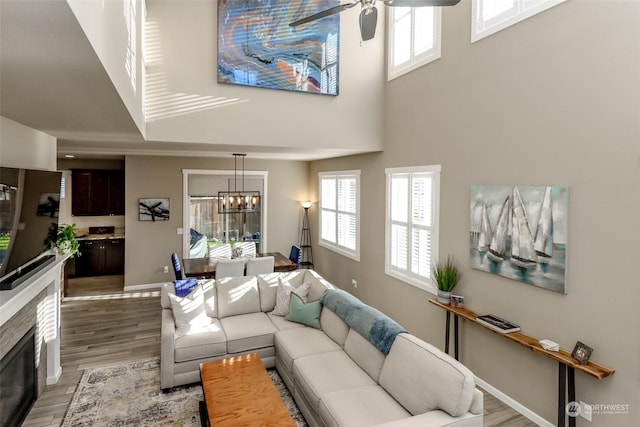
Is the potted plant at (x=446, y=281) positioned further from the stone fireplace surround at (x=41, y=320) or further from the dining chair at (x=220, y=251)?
the dining chair at (x=220, y=251)

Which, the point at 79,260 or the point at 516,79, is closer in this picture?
the point at 516,79

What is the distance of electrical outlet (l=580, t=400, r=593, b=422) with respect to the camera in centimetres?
297

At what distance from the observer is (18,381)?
329 centimetres

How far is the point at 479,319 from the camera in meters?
3.72

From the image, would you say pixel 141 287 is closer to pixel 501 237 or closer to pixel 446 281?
pixel 446 281

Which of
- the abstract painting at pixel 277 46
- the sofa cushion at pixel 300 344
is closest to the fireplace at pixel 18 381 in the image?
the sofa cushion at pixel 300 344

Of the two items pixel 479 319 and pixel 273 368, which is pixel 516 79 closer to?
pixel 479 319

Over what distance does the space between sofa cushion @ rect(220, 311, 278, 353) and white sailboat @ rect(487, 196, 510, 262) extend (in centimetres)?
257

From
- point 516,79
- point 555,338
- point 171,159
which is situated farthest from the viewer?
point 171,159

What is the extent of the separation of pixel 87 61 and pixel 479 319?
3746mm

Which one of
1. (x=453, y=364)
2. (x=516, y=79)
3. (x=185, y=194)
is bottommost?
(x=453, y=364)

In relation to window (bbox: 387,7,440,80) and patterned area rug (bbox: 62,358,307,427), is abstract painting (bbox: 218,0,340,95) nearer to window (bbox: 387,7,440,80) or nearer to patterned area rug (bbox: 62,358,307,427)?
window (bbox: 387,7,440,80)

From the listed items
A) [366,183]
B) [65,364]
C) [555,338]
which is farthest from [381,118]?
[65,364]

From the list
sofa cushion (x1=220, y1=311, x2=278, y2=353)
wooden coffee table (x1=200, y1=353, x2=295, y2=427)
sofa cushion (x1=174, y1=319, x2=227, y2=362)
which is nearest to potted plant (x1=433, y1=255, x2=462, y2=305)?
sofa cushion (x1=220, y1=311, x2=278, y2=353)
